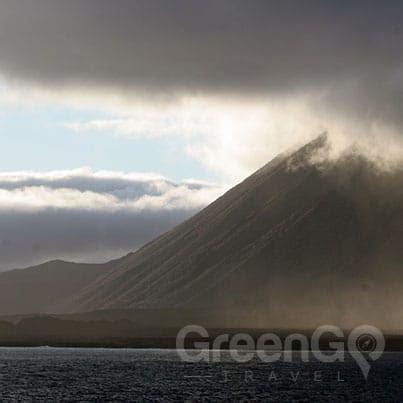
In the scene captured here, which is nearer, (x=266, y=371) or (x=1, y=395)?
(x=1, y=395)

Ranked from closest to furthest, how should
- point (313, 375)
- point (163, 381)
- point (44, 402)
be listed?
1. point (44, 402)
2. point (163, 381)
3. point (313, 375)

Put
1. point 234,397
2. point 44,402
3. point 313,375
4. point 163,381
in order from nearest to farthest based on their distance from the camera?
point 44,402
point 234,397
point 163,381
point 313,375

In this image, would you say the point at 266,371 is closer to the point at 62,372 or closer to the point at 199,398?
the point at 62,372

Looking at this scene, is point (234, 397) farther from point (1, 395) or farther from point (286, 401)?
point (1, 395)

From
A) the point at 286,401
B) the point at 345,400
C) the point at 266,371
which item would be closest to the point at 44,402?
the point at 286,401

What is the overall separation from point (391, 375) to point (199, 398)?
65.3 m

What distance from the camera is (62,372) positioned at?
189 m

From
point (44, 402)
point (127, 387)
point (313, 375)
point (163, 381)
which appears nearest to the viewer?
point (44, 402)

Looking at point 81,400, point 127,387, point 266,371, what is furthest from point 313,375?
point 81,400

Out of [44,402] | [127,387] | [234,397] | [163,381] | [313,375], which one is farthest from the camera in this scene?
[313,375]

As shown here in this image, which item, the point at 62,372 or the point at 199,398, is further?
the point at 62,372

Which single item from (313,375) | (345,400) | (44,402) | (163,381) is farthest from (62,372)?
(345,400)

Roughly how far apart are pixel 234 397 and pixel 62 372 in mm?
63370

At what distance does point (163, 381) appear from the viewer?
16550cm
